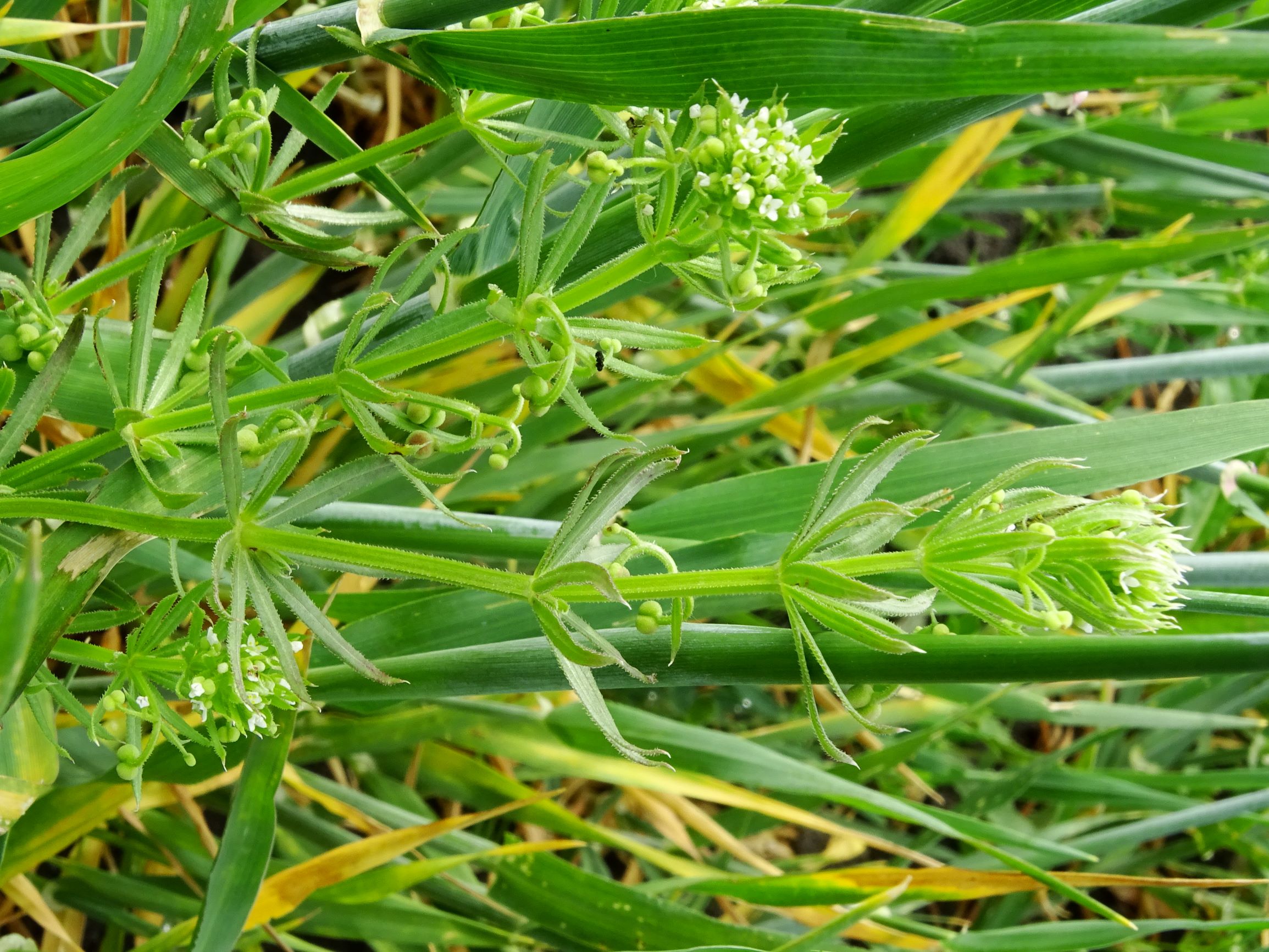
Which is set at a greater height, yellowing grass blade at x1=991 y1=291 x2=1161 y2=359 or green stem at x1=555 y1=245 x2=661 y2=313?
green stem at x1=555 y1=245 x2=661 y2=313

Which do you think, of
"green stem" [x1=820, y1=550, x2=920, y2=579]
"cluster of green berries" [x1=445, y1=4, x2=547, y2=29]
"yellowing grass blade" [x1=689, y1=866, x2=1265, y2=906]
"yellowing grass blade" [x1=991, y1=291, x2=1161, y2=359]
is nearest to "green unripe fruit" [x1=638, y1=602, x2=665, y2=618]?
"green stem" [x1=820, y1=550, x2=920, y2=579]

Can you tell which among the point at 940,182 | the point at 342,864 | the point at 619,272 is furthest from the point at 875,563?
the point at 940,182

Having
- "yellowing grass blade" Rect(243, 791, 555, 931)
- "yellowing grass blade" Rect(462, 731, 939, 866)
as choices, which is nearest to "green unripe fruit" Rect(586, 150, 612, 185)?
"yellowing grass blade" Rect(243, 791, 555, 931)

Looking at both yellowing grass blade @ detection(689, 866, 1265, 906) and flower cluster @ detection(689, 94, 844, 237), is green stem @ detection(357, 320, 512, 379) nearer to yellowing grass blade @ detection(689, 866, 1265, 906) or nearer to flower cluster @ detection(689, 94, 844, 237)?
flower cluster @ detection(689, 94, 844, 237)

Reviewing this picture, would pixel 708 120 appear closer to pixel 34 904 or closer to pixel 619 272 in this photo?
pixel 619 272

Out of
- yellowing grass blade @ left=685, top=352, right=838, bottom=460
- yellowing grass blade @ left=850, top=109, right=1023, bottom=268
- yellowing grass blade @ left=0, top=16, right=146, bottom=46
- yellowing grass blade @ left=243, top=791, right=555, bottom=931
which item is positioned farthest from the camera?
yellowing grass blade @ left=685, top=352, right=838, bottom=460

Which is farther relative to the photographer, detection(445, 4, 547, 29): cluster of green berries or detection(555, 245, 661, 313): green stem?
detection(445, 4, 547, 29): cluster of green berries

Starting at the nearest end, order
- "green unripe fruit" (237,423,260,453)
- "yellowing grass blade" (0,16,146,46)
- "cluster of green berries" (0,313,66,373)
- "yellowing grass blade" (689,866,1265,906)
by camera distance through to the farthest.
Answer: "green unripe fruit" (237,423,260,453), "cluster of green berries" (0,313,66,373), "yellowing grass blade" (0,16,146,46), "yellowing grass blade" (689,866,1265,906)

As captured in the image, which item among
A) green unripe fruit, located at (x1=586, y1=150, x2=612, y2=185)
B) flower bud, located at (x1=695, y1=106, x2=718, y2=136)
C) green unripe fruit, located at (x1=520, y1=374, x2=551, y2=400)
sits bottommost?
green unripe fruit, located at (x1=520, y1=374, x2=551, y2=400)
